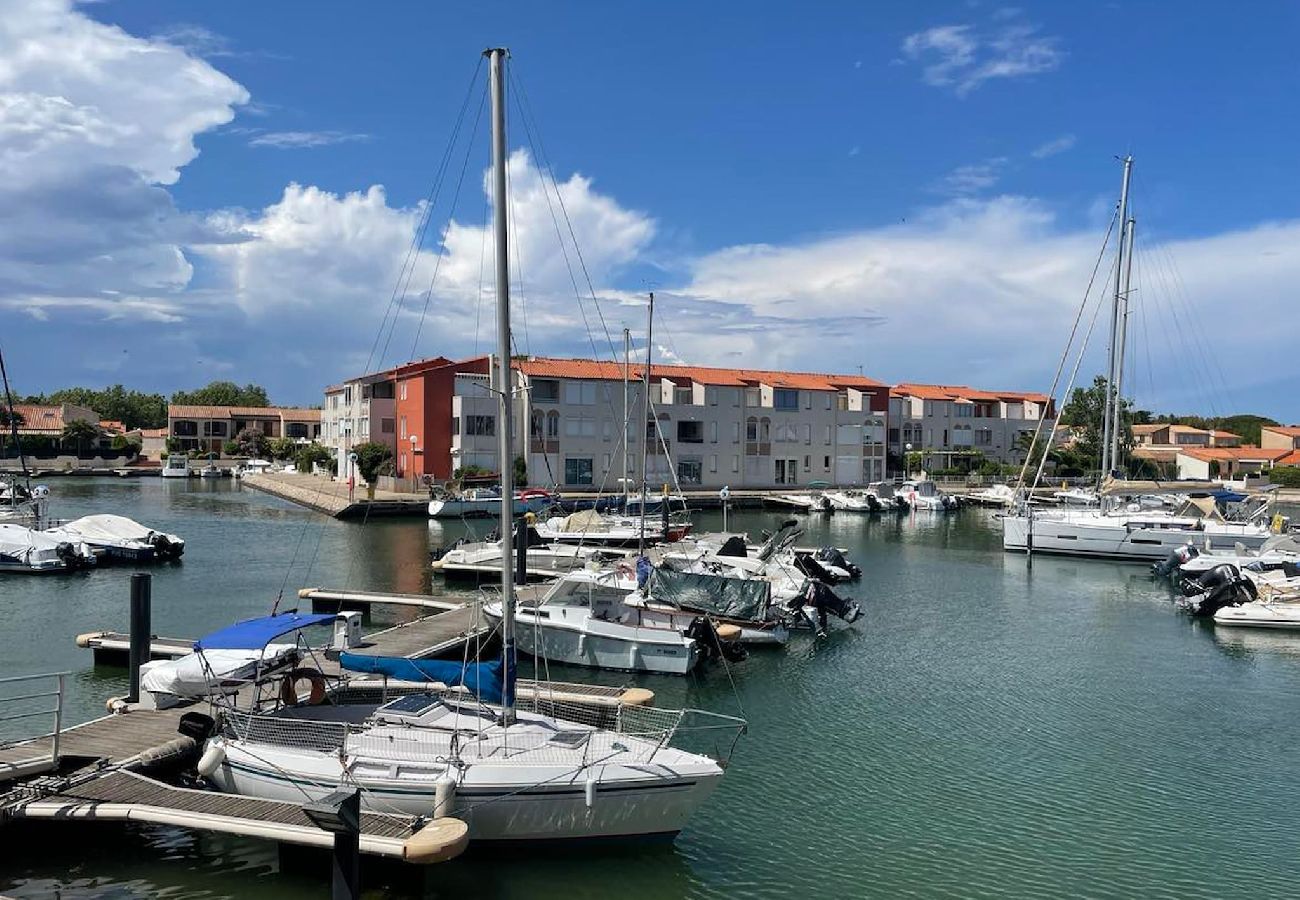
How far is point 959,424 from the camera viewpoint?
111125mm

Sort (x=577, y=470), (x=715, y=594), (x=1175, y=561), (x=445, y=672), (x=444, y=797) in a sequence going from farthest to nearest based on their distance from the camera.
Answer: (x=577, y=470), (x=1175, y=561), (x=715, y=594), (x=445, y=672), (x=444, y=797)

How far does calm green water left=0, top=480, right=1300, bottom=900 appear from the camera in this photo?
14711mm

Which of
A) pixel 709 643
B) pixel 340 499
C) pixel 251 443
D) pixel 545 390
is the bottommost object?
pixel 709 643

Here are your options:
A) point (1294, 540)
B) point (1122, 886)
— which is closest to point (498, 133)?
point (1122, 886)

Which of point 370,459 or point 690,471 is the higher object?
point 370,459

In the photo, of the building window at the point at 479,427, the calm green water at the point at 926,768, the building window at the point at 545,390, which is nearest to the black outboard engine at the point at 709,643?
the calm green water at the point at 926,768

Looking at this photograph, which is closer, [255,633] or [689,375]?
[255,633]

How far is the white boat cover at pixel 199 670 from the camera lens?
1839 cm

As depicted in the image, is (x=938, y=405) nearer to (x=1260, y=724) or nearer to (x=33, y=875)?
(x=1260, y=724)

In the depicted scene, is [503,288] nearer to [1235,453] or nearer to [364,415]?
[364,415]

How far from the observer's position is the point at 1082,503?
70.1 metres

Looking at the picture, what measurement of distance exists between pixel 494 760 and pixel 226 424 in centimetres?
13578

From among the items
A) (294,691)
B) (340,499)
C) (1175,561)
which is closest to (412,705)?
(294,691)

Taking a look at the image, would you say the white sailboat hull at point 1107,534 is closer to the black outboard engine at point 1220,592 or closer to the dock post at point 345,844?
the black outboard engine at point 1220,592
